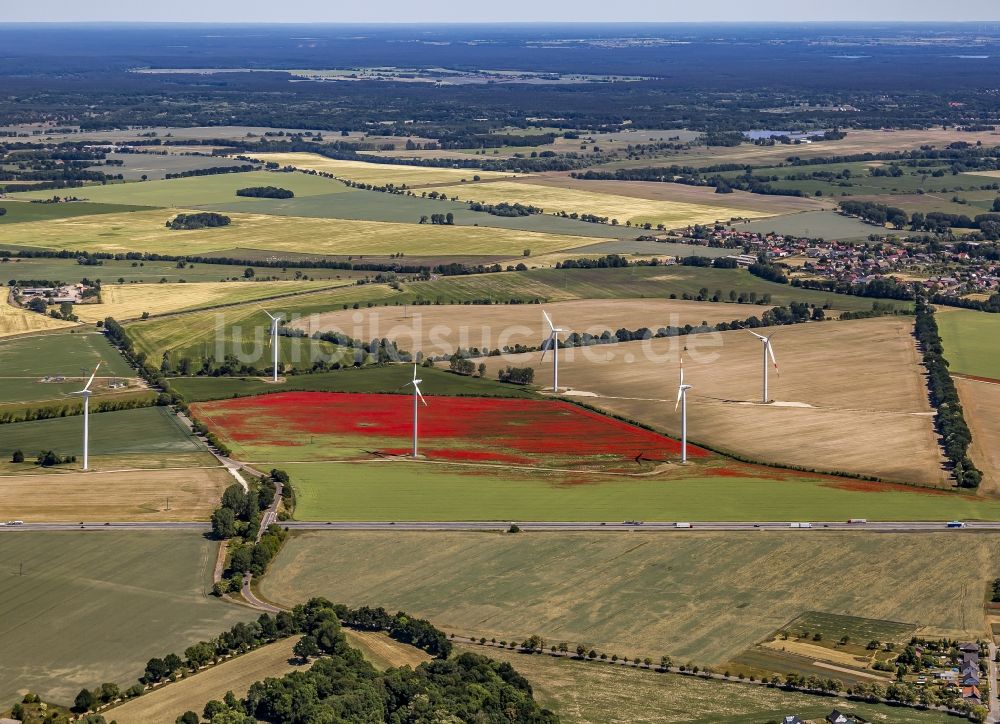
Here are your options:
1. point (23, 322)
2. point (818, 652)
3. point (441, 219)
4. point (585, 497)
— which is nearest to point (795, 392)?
point (585, 497)

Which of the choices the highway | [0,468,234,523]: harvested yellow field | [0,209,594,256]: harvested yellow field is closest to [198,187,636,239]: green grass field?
[0,209,594,256]: harvested yellow field

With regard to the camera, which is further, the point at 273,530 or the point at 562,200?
the point at 562,200

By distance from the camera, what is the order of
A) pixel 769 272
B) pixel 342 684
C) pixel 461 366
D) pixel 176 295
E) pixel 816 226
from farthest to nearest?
pixel 816 226
pixel 769 272
pixel 176 295
pixel 461 366
pixel 342 684

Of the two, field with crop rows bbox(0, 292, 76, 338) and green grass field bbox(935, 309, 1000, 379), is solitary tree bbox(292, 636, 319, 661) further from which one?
field with crop rows bbox(0, 292, 76, 338)

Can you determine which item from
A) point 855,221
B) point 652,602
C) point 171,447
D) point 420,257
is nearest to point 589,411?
point 171,447

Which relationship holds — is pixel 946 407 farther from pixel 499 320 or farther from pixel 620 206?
pixel 620 206

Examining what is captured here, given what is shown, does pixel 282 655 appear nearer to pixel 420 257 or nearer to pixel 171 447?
pixel 171 447

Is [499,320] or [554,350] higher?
[554,350]
